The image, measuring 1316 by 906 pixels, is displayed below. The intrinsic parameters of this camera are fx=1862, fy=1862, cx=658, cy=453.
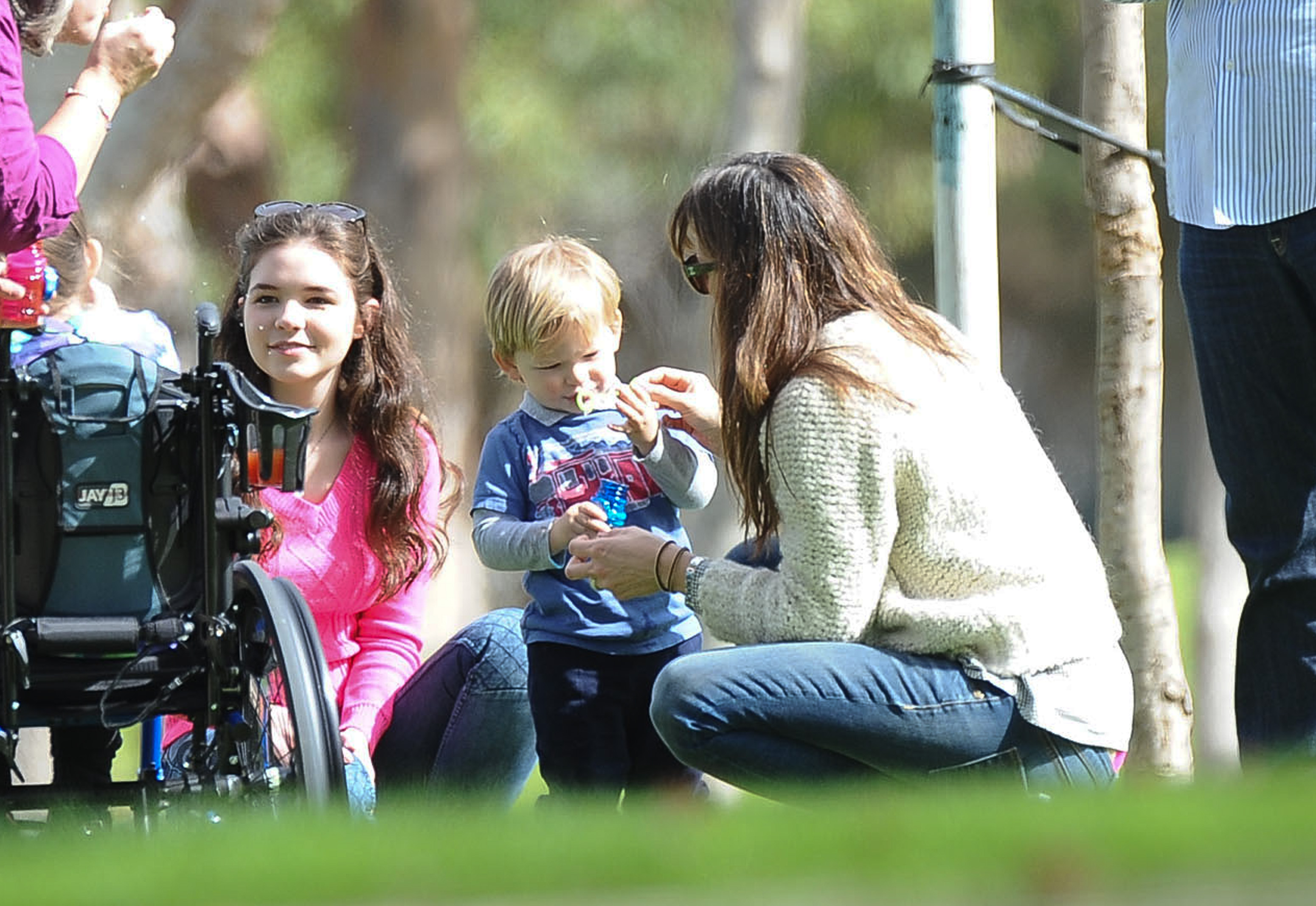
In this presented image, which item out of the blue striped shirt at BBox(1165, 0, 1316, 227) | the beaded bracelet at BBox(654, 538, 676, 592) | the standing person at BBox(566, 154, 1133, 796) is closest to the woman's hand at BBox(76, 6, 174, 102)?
the standing person at BBox(566, 154, 1133, 796)

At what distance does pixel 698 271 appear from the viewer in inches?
118

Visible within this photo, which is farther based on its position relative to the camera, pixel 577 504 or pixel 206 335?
pixel 577 504

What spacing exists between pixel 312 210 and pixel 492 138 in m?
6.95

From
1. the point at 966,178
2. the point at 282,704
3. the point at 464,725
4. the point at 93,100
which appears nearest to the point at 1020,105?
the point at 966,178

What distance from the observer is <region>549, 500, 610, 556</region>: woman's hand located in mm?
2957

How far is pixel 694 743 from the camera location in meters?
2.79

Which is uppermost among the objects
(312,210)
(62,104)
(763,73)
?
(763,73)

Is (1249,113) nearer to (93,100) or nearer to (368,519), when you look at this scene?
(368,519)

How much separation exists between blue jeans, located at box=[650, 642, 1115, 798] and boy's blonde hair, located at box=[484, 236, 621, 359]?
69cm

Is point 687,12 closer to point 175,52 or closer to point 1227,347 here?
point 175,52

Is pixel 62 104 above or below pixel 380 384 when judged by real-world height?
above

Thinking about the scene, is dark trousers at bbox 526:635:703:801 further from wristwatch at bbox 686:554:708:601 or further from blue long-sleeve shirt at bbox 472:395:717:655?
wristwatch at bbox 686:554:708:601

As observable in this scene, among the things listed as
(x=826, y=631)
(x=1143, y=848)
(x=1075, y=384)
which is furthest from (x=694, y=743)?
(x=1075, y=384)

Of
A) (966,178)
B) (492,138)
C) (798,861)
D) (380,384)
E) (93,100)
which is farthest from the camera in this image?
(492,138)
